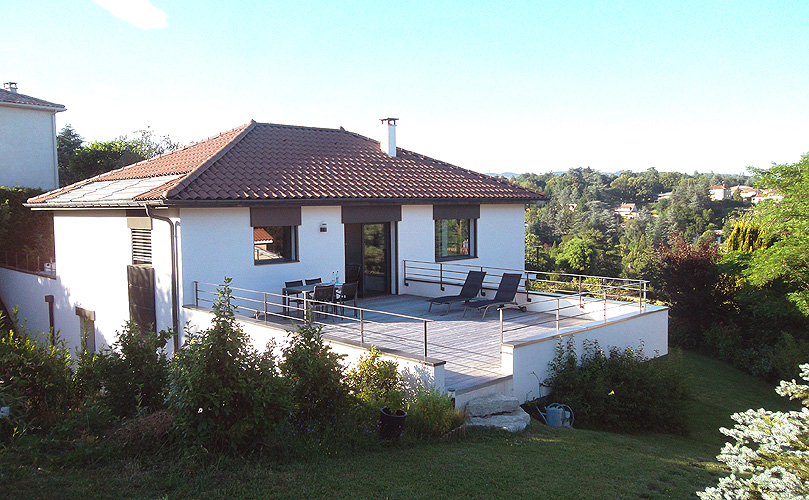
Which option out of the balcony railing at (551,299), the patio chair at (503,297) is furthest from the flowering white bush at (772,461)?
the patio chair at (503,297)

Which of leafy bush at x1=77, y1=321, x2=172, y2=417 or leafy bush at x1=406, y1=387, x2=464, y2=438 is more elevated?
leafy bush at x1=77, y1=321, x2=172, y2=417

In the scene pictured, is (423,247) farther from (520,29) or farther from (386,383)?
(386,383)

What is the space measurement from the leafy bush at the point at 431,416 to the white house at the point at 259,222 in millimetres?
7399

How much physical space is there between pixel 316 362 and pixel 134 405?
2.29 m

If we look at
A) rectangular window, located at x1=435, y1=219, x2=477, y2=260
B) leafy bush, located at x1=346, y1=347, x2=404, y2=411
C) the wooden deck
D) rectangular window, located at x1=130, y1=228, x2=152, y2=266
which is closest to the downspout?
rectangular window, located at x1=130, y1=228, x2=152, y2=266

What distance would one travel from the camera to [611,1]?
50.0 feet

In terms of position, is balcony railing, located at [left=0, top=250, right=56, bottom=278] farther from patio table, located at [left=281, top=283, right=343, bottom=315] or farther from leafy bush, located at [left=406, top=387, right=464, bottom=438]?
leafy bush, located at [left=406, top=387, right=464, bottom=438]

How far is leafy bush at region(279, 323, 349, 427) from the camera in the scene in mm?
7125

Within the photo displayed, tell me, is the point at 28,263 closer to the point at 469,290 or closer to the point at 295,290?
the point at 295,290

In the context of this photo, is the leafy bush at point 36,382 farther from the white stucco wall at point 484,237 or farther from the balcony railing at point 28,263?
the balcony railing at point 28,263

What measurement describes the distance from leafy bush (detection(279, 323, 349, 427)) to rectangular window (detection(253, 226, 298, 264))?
743 centimetres

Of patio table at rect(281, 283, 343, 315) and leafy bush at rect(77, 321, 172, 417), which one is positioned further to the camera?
patio table at rect(281, 283, 343, 315)

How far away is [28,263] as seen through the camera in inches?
829

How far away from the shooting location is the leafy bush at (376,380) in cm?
788
